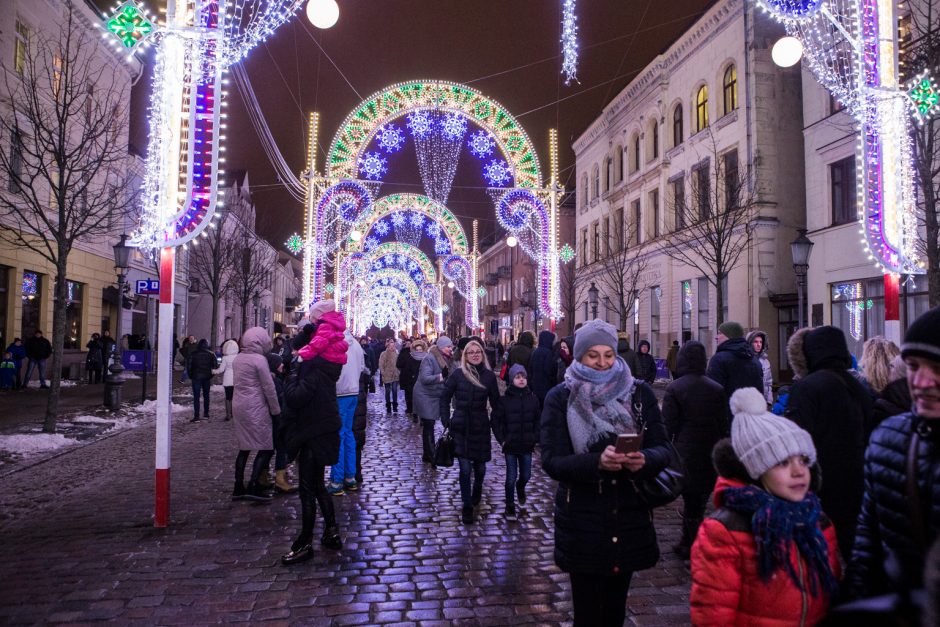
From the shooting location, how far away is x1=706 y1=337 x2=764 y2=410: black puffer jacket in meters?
6.48

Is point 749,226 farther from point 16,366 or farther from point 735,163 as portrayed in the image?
point 16,366

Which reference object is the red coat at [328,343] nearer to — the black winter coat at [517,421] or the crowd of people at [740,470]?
the crowd of people at [740,470]

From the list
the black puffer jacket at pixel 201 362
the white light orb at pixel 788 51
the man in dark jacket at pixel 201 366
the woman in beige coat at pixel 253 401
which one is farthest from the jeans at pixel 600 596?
the black puffer jacket at pixel 201 362

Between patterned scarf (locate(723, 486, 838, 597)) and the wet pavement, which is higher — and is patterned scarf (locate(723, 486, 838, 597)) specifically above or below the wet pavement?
above

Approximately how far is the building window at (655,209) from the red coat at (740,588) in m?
29.8

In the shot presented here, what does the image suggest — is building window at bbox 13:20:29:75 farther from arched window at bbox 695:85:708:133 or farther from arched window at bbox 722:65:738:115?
arched window at bbox 695:85:708:133

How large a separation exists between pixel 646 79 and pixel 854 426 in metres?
30.4

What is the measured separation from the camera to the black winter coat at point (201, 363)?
14.4 meters

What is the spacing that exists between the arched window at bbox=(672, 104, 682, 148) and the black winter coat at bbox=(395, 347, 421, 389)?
18983mm

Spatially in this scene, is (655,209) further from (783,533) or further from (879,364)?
(783,533)

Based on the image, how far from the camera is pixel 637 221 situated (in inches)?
1309

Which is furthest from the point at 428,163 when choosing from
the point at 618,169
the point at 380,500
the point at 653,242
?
the point at 380,500

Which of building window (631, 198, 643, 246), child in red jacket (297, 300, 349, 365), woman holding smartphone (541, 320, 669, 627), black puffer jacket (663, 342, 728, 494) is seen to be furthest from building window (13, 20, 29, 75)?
building window (631, 198, 643, 246)

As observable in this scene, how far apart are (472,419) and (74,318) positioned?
22.4 meters
